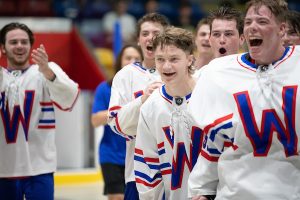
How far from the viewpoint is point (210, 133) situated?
322cm

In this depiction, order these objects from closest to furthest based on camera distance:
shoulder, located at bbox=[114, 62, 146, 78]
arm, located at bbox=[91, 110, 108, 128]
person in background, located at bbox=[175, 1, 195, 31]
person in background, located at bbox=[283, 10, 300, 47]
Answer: shoulder, located at bbox=[114, 62, 146, 78]
person in background, located at bbox=[283, 10, 300, 47]
arm, located at bbox=[91, 110, 108, 128]
person in background, located at bbox=[175, 1, 195, 31]

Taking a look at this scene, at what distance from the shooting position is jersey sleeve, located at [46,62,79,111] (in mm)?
4879

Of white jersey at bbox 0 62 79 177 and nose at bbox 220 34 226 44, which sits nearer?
nose at bbox 220 34 226 44

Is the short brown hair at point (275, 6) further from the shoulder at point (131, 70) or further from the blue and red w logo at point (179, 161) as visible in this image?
the shoulder at point (131, 70)

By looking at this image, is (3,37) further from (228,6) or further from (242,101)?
(242,101)

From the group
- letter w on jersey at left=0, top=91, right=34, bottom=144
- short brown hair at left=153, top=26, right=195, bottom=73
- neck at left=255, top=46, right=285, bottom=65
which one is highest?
short brown hair at left=153, top=26, right=195, bottom=73

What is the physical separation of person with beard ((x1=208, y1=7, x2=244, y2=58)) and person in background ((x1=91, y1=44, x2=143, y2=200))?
1554mm

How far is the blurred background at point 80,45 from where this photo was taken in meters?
9.19

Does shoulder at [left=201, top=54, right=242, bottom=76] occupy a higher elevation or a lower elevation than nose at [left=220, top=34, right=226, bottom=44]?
lower

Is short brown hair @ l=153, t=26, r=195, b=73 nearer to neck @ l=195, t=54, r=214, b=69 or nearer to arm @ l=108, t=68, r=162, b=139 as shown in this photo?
arm @ l=108, t=68, r=162, b=139

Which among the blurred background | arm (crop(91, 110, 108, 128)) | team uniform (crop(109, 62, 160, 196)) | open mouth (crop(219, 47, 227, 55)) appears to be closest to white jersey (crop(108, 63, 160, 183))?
team uniform (crop(109, 62, 160, 196))

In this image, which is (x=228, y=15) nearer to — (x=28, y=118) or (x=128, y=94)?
(x=128, y=94)

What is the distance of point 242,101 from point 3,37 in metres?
2.46

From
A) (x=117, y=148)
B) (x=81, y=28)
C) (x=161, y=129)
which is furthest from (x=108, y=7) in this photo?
(x=161, y=129)
